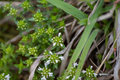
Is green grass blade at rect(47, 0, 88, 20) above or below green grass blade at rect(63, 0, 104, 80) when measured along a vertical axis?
above

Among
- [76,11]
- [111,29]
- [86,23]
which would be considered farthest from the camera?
[111,29]

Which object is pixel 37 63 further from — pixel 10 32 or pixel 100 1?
pixel 10 32

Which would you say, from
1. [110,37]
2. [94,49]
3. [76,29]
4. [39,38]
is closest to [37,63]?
[39,38]

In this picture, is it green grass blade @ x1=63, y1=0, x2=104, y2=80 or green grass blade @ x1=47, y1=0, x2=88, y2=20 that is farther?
green grass blade @ x1=47, y1=0, x2=88, y2=20

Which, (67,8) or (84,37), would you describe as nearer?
(84,37)

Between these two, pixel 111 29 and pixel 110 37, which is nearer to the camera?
pixel 110 37

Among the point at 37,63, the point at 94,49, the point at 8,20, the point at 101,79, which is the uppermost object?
the point at 8,20

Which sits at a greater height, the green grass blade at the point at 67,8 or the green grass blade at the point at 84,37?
the green grass blade at the point at 67,8

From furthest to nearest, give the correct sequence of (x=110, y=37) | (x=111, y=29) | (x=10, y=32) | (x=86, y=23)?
(x=10, y=32), (x=111, y=29), (x=110, y=37), (x=86, y=23)

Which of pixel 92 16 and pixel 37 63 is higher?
pixel 92 16

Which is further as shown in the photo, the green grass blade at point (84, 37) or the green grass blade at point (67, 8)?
the green grass blade at point (67, 8)

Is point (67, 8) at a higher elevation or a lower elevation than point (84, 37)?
higher
